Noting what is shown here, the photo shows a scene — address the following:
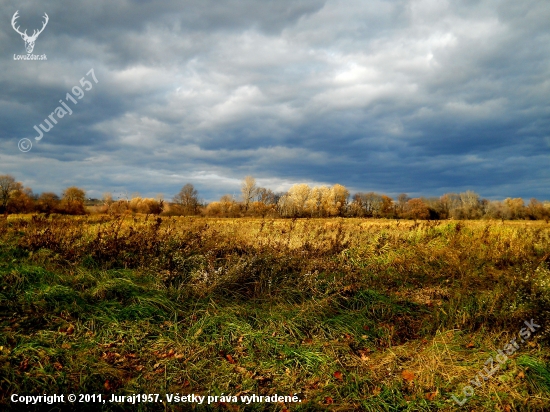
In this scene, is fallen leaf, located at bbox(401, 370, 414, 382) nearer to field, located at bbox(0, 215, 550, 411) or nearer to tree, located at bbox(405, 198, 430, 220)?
field, located at bbox(0, 215, 550, 411)

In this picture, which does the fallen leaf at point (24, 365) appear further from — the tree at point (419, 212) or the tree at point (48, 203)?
the tree at point (419, 212)

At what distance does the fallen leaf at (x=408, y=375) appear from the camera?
438 cm

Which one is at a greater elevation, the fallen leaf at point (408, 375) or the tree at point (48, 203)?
the tree at point (48, 203)

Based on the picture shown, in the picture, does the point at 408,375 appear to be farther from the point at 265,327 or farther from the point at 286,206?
the point at 286,206

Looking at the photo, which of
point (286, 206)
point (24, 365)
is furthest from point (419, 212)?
point (24, 365)

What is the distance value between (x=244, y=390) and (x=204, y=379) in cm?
57

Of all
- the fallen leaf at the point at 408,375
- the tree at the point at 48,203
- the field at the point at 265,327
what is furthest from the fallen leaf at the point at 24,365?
the tree at the point at 48,203

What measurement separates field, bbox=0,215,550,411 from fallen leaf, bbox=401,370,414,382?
1 cm

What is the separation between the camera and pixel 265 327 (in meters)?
5.49

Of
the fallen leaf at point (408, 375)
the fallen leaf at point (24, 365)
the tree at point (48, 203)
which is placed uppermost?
the tree at point (48, 203)

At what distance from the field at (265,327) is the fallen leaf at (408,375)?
15 mm

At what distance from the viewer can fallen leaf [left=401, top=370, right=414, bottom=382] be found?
4383mm

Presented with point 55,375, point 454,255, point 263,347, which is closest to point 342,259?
point 454,255

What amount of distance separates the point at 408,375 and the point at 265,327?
224 centimetres
